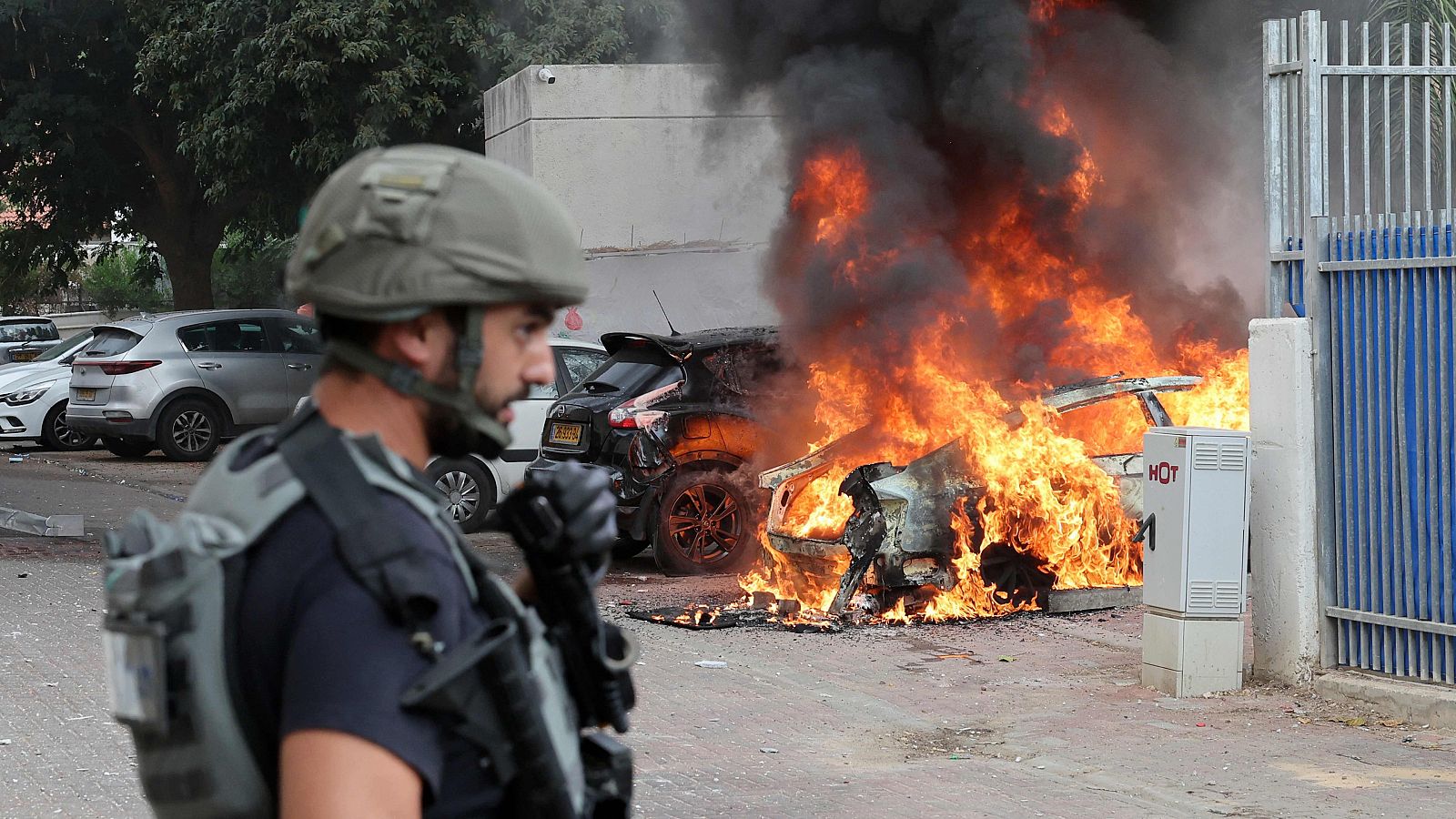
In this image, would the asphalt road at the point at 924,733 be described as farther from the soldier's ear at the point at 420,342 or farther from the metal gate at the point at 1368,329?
the soldier's ear at the point at 420,342

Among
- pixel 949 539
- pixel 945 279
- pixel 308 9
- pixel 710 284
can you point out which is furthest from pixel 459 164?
pixel 308 9

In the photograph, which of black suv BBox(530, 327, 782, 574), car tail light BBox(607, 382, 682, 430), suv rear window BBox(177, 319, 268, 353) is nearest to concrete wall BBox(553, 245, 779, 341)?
suv rear window BBox(177, 319, 268, 353)

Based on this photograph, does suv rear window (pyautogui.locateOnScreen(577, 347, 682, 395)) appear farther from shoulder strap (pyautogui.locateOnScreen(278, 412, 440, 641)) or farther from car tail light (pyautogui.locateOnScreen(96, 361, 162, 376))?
shoulder strap (pyautogui.locateOnScreen(278, 412, 440, 641))

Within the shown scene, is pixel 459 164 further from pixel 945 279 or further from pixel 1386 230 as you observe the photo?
pixel 945 279

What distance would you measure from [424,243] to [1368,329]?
6.40 m

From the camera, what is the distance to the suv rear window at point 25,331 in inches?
1106

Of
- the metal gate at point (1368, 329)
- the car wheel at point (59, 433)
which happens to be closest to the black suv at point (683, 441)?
the metal gate at point (1368, 329)

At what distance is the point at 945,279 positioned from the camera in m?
11.9

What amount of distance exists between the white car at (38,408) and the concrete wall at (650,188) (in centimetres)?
683

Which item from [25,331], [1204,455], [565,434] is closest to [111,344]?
[565,434]

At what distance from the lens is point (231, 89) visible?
22.7 metres

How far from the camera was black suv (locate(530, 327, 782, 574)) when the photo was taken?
36.4 feet

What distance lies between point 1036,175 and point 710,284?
682 centimetres

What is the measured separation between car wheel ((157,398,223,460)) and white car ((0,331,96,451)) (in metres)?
1.87
